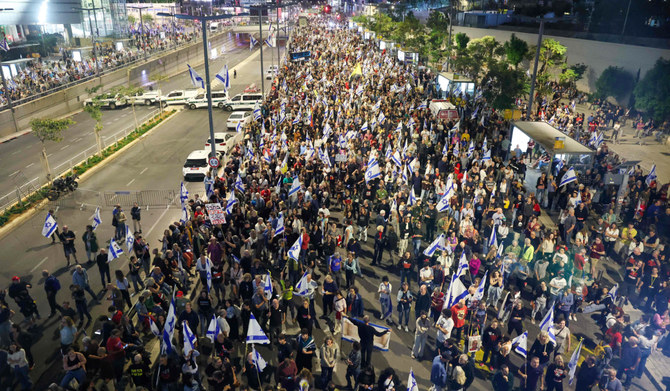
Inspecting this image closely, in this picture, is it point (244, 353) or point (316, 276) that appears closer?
point (244, 353)

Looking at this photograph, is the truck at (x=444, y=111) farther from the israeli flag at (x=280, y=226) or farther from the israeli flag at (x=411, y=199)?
the israeli flag at (x=280, y=226)

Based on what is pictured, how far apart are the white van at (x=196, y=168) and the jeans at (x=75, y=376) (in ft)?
53.8

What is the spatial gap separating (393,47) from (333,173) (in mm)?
55589

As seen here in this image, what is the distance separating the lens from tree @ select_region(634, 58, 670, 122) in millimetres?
31117

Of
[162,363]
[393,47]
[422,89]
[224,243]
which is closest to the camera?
Answer: [162,363]

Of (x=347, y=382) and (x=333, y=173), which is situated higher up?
(x=333, y=173)

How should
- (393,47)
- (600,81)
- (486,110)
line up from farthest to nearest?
1. (393,47)
2. (600,81)
3. (486,110)

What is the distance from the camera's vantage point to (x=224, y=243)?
15406mm

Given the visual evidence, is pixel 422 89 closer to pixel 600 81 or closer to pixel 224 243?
pixel 600 81

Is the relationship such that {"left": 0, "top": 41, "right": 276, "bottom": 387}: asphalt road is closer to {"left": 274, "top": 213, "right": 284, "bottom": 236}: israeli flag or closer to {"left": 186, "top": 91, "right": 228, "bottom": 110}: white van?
{"left": 274, "top": 213, "right": 284, "bottom": 236}: israeli flag

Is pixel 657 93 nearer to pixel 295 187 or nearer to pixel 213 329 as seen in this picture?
pixel 295 187

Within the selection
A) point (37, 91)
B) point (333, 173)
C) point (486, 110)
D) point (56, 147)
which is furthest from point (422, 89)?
point (37, 91)

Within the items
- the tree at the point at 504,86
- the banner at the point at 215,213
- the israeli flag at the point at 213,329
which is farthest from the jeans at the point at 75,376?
the tree at the point at 504,86

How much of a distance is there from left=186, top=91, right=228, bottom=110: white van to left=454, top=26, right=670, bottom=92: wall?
3533cm
